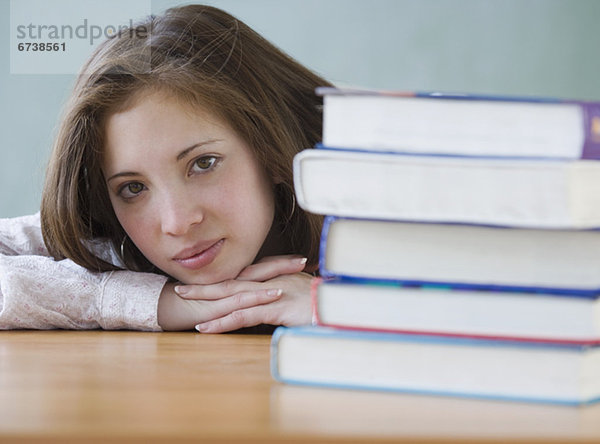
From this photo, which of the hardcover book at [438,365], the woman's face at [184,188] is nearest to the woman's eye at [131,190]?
the woman's face at [184,188]

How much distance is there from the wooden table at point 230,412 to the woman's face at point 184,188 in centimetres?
59

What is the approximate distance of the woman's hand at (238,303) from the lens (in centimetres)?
113

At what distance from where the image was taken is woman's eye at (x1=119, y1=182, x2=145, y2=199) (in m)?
1.29

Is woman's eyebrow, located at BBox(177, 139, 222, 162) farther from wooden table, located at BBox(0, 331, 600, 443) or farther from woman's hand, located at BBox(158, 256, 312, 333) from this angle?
wooden table, located at BBox(0, 331, 600, 443)

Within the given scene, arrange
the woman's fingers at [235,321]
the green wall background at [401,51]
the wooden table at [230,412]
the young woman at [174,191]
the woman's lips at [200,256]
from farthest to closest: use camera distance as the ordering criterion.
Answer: the green wall background at [401,51], the woman's lips at [200,256], the young woman at [174,191], the woman's fingers at [235,321], the wooden table at [230,412]

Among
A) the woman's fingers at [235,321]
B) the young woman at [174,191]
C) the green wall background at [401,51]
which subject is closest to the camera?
the woman's fingers at [235,321]

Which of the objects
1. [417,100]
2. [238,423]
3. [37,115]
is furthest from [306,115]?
[37,115]

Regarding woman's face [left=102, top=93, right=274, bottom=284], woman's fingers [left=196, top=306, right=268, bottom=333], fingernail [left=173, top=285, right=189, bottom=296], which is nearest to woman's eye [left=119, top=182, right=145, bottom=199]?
woman's face [left=102, top=93, right=274, bottom=284]

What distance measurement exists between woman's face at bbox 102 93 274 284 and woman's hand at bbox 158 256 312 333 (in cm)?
8

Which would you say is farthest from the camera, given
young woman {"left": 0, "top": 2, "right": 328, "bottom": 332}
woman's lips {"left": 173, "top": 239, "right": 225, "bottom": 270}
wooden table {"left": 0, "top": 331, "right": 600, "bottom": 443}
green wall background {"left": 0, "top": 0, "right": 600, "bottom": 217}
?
green wall background {"left": 0, "top": 0, "right": 600, "bottom": 217}

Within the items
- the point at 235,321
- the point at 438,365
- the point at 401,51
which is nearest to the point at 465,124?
the point at 438,365

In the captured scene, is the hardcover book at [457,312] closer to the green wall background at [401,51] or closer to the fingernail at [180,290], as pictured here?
the fingernail at [180,290]

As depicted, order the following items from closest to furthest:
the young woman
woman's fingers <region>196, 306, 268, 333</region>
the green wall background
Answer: woman's fingers <region>196, 306, 268, 333</region> → the young woman → the green wall background

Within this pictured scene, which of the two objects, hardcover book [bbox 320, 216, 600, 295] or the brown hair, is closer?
hardcover book [bbox 320, 216, 600, 295]
